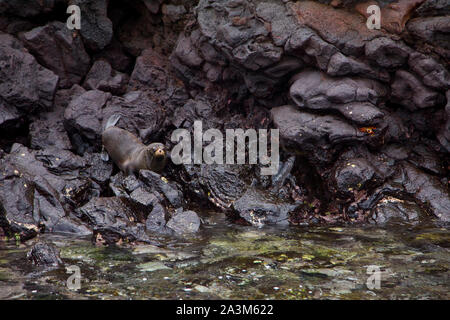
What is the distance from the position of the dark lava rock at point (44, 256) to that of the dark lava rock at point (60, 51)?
17.8 feet

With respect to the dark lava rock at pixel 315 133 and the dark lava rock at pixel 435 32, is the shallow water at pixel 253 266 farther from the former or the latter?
the dark lava rock at pixel 435 32

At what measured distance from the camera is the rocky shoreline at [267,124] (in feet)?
23.0

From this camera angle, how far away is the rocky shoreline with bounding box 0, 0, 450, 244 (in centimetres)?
701

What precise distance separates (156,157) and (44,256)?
3195 mm

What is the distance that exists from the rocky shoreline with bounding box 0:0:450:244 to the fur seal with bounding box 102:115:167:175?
0.27 meters

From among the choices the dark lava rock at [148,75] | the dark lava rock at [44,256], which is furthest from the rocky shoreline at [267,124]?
the dark lava rock at [44,256]

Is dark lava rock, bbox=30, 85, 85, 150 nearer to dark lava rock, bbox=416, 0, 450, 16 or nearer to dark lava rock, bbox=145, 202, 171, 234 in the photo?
dark lava rock, bbox=145, 202, 171, 234

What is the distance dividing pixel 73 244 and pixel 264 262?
2315mm

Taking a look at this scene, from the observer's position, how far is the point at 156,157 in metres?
8.13

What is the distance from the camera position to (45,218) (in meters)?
6.79

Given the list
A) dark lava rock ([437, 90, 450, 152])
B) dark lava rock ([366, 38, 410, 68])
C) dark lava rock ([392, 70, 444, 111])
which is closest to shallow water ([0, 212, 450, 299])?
dark lava rock ([437, 90, 450, 152])

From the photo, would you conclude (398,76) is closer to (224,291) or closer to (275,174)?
(275,174)

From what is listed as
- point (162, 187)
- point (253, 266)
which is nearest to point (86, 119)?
point (162, 187)
